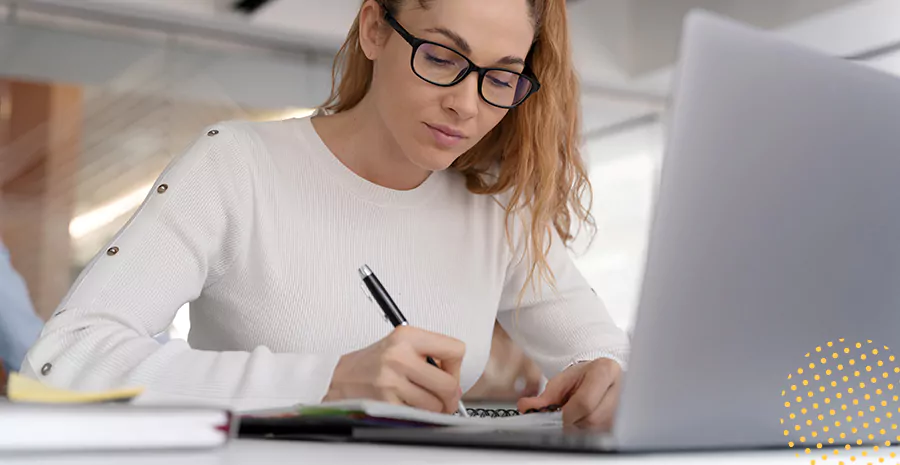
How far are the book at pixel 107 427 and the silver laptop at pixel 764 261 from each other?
0.51 ft

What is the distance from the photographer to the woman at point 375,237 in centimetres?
88

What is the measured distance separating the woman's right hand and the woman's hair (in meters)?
0.55

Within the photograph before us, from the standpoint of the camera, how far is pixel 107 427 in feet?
1.32

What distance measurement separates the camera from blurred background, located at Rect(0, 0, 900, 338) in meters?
3.85

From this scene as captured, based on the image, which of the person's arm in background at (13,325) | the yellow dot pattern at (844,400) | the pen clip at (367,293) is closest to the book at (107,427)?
the yellow dot pattern at (844,400)

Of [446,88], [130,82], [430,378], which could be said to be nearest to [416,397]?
[430,378]

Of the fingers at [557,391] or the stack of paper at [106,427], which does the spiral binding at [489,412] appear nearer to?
the fingers at [557,391]

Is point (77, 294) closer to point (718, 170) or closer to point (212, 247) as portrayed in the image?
point (212, 247)

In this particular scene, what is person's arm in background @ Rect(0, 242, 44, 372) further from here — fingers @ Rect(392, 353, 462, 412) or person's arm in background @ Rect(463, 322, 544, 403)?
person's arm in background @ Rect(463, 322, 544, 403)

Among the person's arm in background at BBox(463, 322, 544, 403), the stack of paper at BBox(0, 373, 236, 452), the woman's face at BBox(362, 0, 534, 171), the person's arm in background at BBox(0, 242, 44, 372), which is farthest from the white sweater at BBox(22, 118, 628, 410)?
the person's arm in background at BBox(463, 322, 544, 403)

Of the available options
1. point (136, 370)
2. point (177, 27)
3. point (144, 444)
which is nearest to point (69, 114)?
point (177, 27)

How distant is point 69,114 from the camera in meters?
3.92

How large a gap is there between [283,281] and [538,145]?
453 mm

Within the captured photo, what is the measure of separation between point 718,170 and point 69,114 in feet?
13.0
